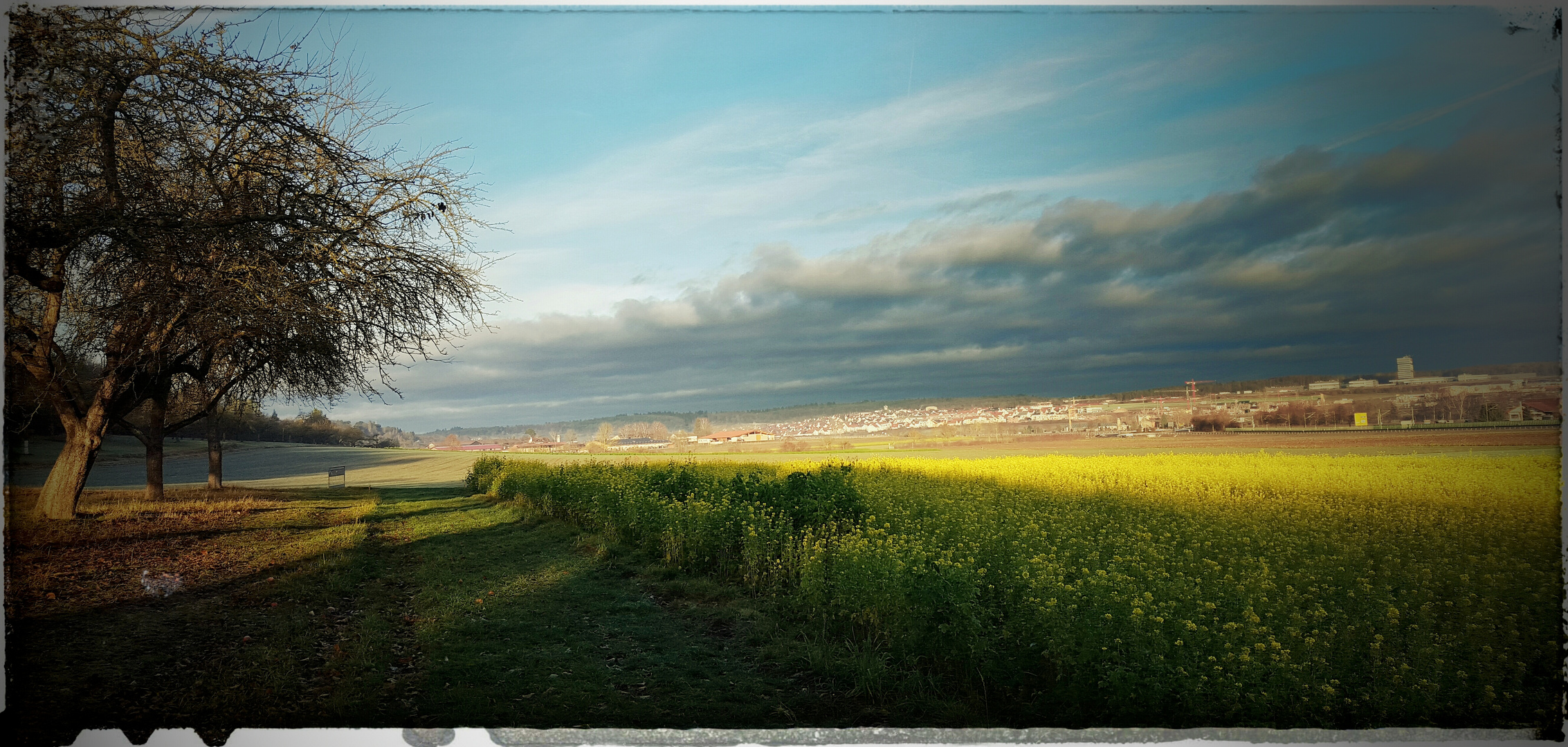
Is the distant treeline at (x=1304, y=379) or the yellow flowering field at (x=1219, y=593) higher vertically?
the distant treeline at (x=1304, y=379)

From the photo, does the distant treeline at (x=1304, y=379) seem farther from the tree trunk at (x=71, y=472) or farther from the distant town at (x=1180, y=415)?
the tree trunk at (x=71, y=472)

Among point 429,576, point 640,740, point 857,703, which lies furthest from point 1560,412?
point 429,576

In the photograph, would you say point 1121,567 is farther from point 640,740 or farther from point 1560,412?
point 640,740

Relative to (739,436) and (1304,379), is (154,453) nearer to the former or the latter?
(739,436)

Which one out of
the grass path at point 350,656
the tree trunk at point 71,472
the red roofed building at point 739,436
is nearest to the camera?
the grass path at point 350,656

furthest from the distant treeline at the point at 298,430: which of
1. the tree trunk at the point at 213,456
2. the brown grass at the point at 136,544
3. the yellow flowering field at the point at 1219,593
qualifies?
the yellow flowering field at the point at 1219,593

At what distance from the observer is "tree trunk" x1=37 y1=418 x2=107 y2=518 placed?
5730 mm

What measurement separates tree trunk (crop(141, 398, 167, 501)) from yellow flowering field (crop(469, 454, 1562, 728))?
5436 millimetres

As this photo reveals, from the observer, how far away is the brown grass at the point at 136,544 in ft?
16.7

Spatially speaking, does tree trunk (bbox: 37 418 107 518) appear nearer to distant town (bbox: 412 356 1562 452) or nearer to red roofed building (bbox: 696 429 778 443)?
distant town (bbox: 412 356 1562 452)

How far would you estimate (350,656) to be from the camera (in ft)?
15.8

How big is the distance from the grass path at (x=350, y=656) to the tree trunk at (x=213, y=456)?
3.51ft

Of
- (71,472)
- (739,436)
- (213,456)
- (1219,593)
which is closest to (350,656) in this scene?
(71,472)

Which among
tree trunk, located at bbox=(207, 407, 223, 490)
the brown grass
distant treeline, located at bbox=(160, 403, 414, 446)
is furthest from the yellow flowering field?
tree trunk, located at bbox=(207, 407, 223, 490)
